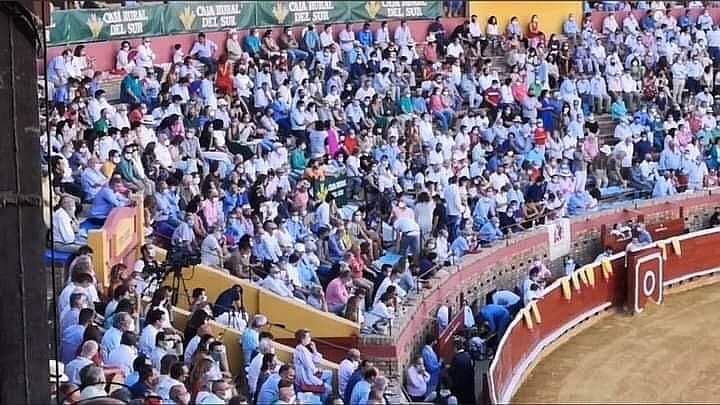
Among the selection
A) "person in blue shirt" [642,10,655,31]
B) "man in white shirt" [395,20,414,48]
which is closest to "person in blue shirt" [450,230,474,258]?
"man in white shirt" [395,20,414,48]

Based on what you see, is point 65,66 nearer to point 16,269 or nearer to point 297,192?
point 297,192

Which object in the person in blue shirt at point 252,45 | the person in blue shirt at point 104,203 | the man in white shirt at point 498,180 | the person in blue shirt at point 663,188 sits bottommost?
the person in blue shirt at point 663,188

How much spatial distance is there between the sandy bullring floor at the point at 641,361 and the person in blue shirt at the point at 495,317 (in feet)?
2.06

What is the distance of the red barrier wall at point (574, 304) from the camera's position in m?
15.1

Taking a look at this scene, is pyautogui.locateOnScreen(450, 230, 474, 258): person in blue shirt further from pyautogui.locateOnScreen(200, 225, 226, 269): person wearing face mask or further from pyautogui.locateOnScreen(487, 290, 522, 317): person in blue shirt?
pyautogui.locateOnScreen(200, 225, 226, 269): person wearing face mask

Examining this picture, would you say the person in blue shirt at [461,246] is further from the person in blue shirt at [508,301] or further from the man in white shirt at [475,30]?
the man in white shirt at [475,30]

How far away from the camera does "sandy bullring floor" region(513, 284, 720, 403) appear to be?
1537 centimetres

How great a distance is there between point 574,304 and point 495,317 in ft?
7.03

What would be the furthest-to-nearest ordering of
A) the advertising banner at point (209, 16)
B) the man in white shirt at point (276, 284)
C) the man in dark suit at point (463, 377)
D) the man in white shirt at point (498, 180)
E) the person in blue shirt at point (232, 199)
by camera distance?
→ 1. the advertising banner at point (209, 16)
2. the man in white shirt at point (498, 180)
3. the person in blue shirt at point (232, 199)
4. the man in white shirt at point (276, 284)
5. the man in dark suit at point (463, 377)

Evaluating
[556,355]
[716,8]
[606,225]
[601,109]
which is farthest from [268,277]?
[716,8]

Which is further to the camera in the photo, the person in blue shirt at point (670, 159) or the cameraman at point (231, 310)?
the person in blue shirt at point (670, 159)

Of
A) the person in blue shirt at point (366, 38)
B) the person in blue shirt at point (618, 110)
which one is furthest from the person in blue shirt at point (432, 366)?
the person in blue shirt at point (618, 110)

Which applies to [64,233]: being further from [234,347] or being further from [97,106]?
[97,106]

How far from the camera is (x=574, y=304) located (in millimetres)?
18219
